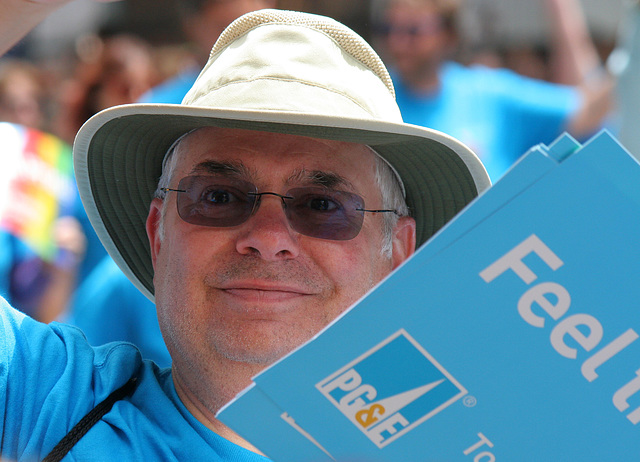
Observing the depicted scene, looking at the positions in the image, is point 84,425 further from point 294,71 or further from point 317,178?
point 294,71

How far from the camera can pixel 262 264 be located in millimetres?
1837

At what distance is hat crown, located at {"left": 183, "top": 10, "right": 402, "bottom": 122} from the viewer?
6.05 ft

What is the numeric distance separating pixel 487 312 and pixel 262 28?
1.14 meters

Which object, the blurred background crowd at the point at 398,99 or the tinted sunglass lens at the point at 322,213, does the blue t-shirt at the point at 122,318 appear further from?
the tinted sunglass lens at the point at 322,213

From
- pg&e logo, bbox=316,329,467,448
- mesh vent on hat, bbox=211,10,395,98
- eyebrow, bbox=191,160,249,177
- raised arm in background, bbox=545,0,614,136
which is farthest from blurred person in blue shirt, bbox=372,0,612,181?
pg&e logo, bbox=316,329,467,448

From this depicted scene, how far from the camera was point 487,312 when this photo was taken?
1.18m

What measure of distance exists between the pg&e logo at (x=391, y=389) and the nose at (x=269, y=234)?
2.04 ft

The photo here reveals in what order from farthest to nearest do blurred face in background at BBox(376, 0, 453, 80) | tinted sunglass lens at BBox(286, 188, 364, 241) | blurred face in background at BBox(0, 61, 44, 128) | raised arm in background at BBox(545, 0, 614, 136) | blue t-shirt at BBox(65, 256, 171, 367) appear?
raised arm in background at BBox(545, 0, 614, 136), blurred face in background at BBox(0, 61, 44, 128), blurred face in background at BBox(376, 0, 453, 80), blue t-shirt at BBox(65, 256, 171, 367), tinted sunglass lens at BBox(286, 188, 364, 241)

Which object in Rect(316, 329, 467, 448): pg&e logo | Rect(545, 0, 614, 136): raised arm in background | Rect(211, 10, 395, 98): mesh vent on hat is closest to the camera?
Rect(316, 329, 467, 448): pg&e logo

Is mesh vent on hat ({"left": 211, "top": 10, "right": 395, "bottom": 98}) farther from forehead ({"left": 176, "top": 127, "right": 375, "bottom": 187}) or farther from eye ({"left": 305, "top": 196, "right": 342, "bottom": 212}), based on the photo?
eye ({"left": 305, "top": 196, "right": 342, "bottom": 212})

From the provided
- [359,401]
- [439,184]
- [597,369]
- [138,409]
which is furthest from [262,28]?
[597,369]

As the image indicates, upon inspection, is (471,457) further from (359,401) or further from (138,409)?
(138,409)

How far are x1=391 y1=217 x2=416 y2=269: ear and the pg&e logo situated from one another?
0.88m

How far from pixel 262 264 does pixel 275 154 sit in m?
0.27
